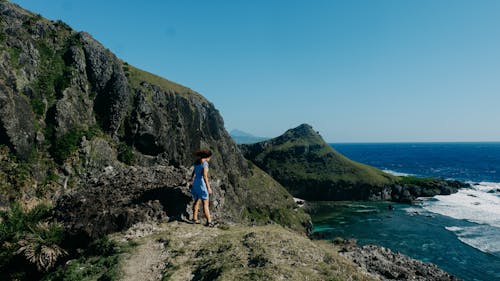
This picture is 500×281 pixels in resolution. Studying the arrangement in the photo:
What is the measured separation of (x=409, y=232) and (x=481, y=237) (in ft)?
45.4

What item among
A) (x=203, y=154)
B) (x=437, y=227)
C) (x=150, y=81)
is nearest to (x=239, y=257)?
(x=203, y=154)

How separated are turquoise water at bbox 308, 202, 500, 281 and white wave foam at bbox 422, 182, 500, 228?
443 cm

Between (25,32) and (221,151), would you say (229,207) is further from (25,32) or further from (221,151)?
(25,32)

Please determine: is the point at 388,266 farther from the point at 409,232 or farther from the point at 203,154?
the point at 409,232

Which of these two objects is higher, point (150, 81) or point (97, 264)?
point (150, 81)

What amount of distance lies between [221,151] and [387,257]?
74829 mm

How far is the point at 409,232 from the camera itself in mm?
73750

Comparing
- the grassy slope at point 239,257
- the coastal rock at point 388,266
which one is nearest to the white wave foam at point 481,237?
the coastal rock at point 388,266

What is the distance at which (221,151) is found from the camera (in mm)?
97312

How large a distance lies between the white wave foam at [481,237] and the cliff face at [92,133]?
3578 centimetres

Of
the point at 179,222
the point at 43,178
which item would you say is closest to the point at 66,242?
the point at 179,222

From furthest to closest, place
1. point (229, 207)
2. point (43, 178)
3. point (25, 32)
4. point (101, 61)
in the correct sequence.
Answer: point (229, 207) → point (101, 61) → point (25, 32) → point (43, 178)

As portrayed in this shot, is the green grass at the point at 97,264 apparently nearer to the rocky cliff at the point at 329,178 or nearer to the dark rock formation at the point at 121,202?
the dark rock formation at the point at 121,202

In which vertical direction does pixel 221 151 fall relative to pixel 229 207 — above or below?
above
